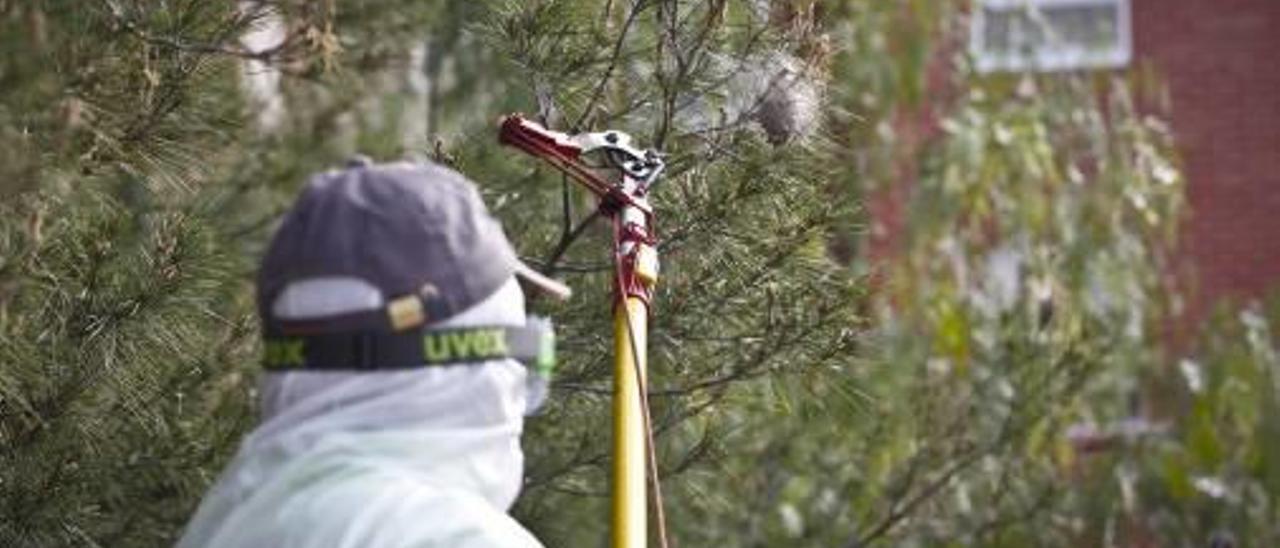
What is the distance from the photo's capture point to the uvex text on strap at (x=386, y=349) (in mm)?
2824

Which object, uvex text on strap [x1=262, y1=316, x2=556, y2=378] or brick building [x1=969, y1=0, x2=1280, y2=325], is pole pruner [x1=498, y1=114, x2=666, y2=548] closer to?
uvex text on strap [x1=262, y1=316, x2=556, y2=378]

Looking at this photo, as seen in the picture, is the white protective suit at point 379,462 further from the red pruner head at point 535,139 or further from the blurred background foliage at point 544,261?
the blurred background foliage at point 544,261

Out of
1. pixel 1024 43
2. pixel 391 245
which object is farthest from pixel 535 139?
pixel 1024 43

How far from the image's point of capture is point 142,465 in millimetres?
5188

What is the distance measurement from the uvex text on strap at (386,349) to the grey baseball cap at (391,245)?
15 mm

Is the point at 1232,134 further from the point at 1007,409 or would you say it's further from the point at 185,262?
the point at 185,262

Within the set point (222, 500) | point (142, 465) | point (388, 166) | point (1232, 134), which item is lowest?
point (1232, 134)

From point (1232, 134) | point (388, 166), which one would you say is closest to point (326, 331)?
point (388, 166)

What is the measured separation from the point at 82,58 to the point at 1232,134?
33.4 feet

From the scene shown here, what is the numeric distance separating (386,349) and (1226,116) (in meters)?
11.6

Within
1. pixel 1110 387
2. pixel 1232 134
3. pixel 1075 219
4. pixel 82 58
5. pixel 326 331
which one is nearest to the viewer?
pixel 326 331

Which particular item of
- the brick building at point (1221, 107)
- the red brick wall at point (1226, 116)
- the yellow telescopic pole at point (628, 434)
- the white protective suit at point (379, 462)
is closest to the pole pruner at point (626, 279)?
the yellow telescopic pole at point (628, 434)

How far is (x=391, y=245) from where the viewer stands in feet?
9.21

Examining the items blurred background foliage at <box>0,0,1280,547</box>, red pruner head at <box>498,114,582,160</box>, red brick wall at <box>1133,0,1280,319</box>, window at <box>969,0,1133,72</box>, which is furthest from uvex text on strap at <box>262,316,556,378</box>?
red brick wall at <box>1133,0,1280,319</box>
